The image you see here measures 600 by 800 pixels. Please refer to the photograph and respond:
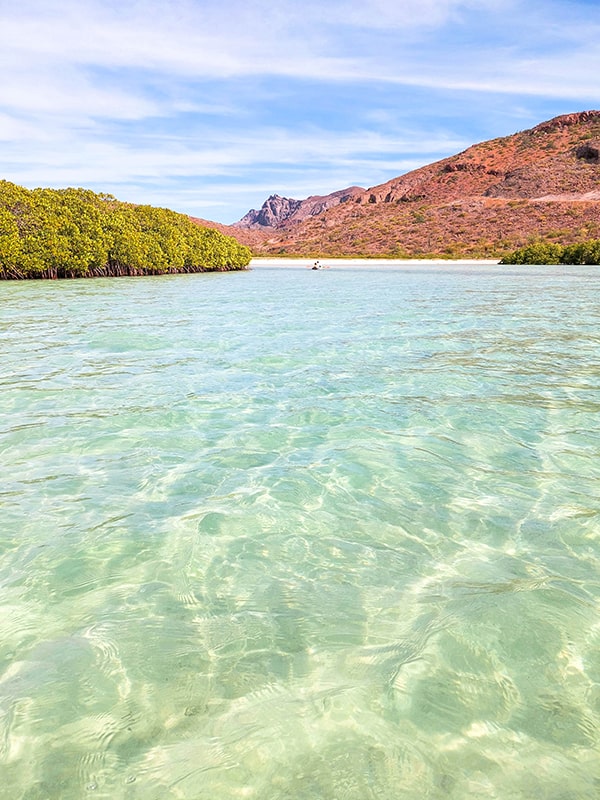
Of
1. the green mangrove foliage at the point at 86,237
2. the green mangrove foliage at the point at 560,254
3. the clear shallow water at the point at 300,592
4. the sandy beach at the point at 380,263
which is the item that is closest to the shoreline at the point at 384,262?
the sandy beach at the point at 380,263

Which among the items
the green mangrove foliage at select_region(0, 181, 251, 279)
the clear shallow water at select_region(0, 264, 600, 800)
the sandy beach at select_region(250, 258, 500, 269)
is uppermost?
the green mangrove foliage at select_region(0, 181, 251, 279)

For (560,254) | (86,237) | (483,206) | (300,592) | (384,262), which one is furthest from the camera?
(483,206)

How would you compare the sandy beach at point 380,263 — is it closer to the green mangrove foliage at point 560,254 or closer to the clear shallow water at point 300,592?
the green mangrove foliage at point 560,254

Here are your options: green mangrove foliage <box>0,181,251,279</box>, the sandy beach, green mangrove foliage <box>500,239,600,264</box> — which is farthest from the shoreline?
green mangrove foliage <box>0,181,251,279</box>

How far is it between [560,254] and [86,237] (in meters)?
46.8

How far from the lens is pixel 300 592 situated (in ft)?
11.8

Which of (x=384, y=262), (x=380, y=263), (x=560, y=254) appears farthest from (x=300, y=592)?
→ (x=384, y=262)

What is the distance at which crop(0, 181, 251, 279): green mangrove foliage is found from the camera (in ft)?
118

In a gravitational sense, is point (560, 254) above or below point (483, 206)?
below

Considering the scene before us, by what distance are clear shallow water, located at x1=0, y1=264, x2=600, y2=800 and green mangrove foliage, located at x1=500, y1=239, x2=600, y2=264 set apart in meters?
55.8

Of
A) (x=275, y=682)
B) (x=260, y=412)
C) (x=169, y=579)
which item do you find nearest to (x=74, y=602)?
(x=169, y=579)

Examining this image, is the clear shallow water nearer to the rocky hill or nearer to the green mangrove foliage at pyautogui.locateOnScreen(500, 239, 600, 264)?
the green mangrove foliage at pyautogui.locateOnScreen(500, 239, 600, 264)

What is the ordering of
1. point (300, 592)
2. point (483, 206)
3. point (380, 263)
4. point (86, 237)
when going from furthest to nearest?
point (483, 206), point (380, 263), point (86, 237), point (300, 592)

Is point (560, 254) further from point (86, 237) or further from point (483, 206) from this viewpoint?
point (86, 237)
